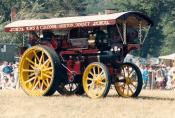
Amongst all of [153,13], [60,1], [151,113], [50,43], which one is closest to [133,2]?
[153,13]

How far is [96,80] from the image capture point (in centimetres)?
1859

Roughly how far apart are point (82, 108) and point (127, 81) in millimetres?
3914

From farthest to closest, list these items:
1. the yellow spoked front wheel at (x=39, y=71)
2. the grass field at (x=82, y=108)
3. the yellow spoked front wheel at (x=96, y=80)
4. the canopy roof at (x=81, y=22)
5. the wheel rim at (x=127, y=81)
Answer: the wheel rim at (x=127, y=81) < the yellow spoked front wheel at (x=39, y=71) < the canopy roof at (x=81, y=22) < the yellow spoked front wheel at (x=96, y=80) < the grass field at (x=82, y=108)

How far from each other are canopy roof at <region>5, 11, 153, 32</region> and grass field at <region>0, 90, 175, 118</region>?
6.80 feet

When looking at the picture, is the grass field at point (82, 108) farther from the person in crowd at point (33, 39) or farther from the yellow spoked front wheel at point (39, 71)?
the person in crowd at point (33, 39)

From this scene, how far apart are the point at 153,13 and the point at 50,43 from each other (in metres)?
59.4

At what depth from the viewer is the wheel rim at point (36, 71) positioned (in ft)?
64.4

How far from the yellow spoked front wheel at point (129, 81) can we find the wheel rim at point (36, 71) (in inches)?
79.9

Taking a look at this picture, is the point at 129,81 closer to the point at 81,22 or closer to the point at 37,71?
the point at 81,22

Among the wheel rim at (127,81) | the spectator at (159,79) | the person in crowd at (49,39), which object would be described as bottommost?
the spectator at (159,79)

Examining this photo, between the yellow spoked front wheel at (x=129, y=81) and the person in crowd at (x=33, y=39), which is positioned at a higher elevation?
the person in crowd at (x=33, y=39)

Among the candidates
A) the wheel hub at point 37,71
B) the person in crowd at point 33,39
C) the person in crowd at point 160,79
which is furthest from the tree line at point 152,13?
the wheel hub at point 37,71

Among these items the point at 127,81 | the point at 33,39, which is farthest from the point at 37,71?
the point at 127,81

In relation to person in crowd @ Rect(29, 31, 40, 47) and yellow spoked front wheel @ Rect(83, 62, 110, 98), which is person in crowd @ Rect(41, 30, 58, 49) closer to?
person in crowd @ Rect(29, 31, 40, 47)
